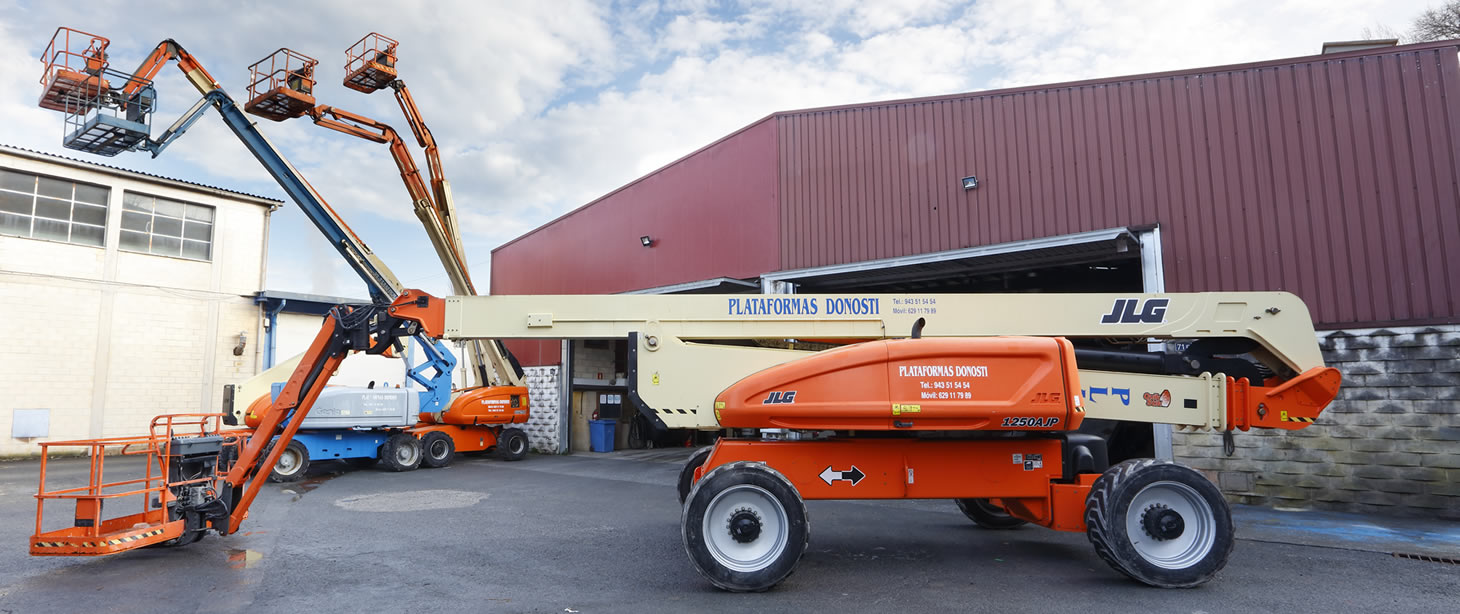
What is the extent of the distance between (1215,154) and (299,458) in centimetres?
1576

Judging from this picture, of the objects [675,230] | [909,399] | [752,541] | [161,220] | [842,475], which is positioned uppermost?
[161,220]

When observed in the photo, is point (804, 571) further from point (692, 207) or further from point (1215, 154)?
point (692, 207)

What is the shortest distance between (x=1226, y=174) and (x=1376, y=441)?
380 centimetres

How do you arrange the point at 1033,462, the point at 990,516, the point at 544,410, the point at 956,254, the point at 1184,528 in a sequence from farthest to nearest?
the point at 544,410
the point at 956,254
the point at 990,516
the point at 1033,462
the point at 1184,528

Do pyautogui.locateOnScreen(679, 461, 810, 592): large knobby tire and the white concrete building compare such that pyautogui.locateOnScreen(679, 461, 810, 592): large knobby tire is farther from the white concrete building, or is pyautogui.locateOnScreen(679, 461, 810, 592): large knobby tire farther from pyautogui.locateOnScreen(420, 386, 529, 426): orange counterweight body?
the white concrete building

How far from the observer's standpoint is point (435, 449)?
16.2m

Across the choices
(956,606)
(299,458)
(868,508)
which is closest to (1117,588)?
(956,606)

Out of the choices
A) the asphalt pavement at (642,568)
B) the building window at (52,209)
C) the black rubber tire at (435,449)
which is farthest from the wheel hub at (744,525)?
the building window at (52,209)

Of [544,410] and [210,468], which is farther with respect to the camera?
[544,410]

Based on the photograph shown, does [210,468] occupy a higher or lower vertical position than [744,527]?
higher

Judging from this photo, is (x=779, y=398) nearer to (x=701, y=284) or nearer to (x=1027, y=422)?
(x=1027, y=422)

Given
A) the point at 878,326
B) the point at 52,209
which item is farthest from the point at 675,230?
the point at 52,209

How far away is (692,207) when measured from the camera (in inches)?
661

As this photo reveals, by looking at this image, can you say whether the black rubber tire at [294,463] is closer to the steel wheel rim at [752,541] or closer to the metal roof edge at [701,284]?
the metal roof edge at [701,284]
